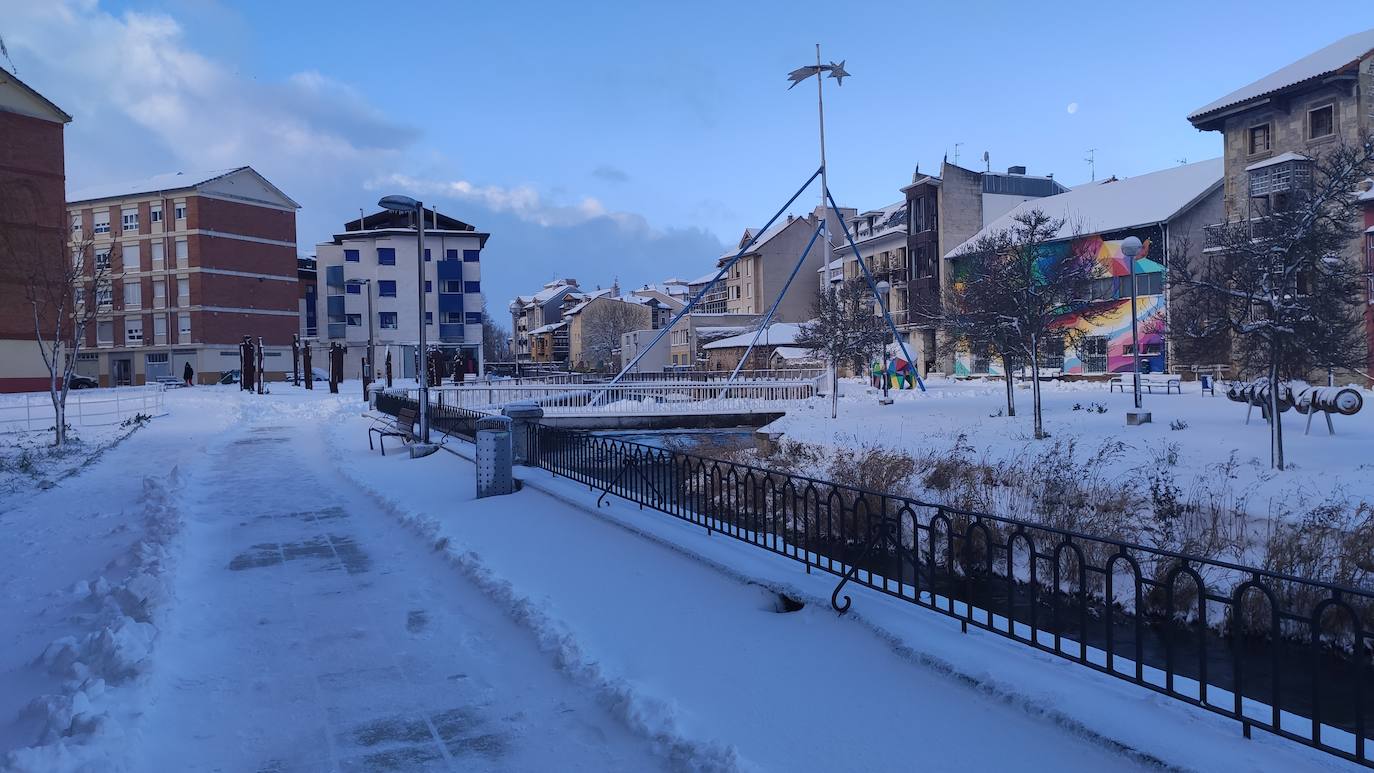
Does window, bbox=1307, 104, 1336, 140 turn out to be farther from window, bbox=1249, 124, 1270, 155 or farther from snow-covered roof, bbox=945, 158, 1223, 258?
snow-covered roof, bbox=945, 158, 1223, 258

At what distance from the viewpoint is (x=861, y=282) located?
39.4 meters

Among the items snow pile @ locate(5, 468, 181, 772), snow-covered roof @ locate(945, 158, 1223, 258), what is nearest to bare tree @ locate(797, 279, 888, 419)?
snow-covered roof @ locate(945, 158, 1223, 258)

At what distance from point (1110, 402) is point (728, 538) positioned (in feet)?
72.2

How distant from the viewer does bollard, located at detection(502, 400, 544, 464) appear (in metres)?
13.8

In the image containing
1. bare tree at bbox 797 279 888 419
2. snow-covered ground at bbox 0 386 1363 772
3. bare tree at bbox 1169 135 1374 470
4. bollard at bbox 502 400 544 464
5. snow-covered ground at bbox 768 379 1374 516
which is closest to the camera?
snow-covered ground at bbox 0 386 1363 772

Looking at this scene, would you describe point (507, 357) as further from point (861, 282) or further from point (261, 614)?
point (261, 614)

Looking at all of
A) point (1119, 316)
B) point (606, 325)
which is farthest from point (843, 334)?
point (606, 325)

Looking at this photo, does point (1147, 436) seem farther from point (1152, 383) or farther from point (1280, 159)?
point (1280, 159)

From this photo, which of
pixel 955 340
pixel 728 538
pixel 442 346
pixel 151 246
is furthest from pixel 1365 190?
pixel 151 246

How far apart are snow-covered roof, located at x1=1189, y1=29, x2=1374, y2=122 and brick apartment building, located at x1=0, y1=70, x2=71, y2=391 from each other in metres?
48.2

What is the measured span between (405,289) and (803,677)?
65538mm

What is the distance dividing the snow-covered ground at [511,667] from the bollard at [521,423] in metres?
3.93

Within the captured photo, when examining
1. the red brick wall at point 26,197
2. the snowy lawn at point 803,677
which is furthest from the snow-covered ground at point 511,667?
the red brick wall at point 26,197

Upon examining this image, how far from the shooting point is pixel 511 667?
5598 millimetres
